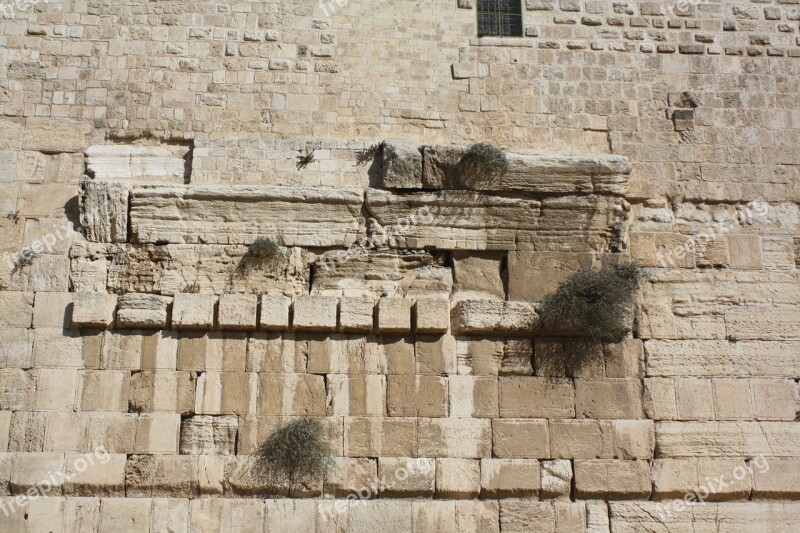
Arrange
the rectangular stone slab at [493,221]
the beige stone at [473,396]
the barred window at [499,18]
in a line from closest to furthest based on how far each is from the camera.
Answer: the beige stone at [473,396], the rectangular stone slab at [493,221], the barred window at [499,18]

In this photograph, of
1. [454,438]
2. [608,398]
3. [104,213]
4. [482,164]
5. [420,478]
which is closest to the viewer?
[420,478]

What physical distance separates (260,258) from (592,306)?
2829 millimetres

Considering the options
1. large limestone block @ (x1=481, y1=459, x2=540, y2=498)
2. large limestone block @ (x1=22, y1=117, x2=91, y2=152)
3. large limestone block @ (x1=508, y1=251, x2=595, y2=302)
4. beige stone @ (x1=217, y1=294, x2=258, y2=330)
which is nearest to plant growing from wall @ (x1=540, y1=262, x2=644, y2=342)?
large limestone block @ (x1=508, y1=251, x2=595, y2=302)

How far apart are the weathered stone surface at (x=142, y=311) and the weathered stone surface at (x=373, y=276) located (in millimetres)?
1261

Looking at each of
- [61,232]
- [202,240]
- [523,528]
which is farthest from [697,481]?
[61,232]

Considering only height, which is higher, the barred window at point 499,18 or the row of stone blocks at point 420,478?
the barred window at point 499,18

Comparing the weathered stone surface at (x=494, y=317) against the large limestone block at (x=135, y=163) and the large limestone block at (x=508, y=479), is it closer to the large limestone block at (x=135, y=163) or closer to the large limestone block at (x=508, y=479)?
the large limestone block at (x=508, y=479)

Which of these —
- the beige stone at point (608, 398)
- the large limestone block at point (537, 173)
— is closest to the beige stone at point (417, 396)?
the beige stone at point (608, 398)

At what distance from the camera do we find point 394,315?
6.70 metres

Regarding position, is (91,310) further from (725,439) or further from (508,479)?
(725,439)

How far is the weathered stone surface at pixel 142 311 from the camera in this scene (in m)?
6.59

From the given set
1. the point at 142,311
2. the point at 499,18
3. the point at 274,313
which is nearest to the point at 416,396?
the point at 274,313

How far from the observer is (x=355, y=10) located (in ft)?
24.9

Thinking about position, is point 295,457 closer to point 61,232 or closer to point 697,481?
point 61,232
